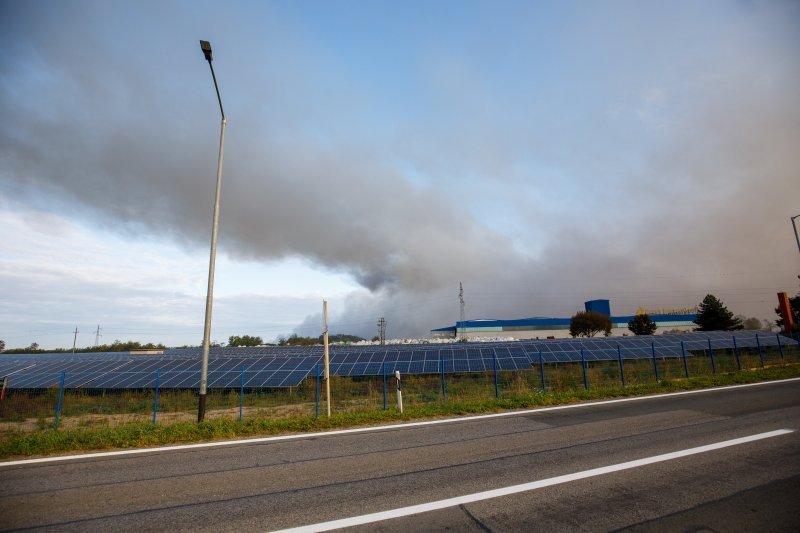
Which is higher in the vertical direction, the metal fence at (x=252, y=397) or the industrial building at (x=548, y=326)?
the industrial building at (x=548, y=326)

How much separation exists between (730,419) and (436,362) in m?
16.9

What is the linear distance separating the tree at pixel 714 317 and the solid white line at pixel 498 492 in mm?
80066

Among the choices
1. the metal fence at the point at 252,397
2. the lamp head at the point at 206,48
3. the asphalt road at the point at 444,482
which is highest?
the lamp head at the point at 206,48

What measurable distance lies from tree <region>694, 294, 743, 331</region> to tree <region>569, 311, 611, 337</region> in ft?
51.8

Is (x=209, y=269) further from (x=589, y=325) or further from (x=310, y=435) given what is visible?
(x=589, y=325)

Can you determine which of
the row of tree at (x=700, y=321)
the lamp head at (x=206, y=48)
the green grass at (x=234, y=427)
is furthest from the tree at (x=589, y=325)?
the lamp head at (x=206, y=48)

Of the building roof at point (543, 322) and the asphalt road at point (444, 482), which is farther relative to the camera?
the building roof at point (543, 322)

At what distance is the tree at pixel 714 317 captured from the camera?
69500 millimetres

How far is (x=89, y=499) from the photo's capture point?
5914 mm

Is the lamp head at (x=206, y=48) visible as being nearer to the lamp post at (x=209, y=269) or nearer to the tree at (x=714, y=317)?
the lamp post at (x=209, y=269)

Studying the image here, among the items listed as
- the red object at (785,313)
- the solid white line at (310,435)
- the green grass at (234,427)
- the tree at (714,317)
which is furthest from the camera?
the tree at (714,317)

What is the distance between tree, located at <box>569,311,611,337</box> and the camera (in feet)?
256

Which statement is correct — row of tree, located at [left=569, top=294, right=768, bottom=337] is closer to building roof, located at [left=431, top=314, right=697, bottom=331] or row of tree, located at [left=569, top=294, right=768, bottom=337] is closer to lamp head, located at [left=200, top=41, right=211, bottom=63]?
building roof, located at [left=431, top=314, right=697, bottom=331]

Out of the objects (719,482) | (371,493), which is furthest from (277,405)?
(719,482)
